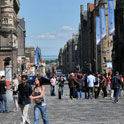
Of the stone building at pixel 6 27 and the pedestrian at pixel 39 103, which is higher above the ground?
the stone building at pixel 6 27

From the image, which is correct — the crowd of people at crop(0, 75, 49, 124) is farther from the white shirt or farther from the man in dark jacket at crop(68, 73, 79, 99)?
the white shirt

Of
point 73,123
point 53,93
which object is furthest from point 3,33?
point 73,123

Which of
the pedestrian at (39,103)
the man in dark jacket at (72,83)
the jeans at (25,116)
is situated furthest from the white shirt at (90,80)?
the pedestrian at (39,103)

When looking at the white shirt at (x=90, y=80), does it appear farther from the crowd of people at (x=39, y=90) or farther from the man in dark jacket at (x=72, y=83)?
the man in dark jacket at (x=72, y=83)

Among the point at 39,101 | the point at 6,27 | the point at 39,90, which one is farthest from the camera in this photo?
the point at 6,27

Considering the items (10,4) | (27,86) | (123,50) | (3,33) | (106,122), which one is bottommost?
(106,122)

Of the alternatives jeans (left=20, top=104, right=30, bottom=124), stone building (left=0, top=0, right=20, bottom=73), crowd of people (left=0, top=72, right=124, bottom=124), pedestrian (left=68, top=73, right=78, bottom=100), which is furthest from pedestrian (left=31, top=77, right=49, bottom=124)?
stone building (left=0, top=0, right=20, bottom=73)

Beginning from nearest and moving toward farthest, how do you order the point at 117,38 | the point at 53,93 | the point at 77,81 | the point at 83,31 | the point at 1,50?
the point at 77,81, the point at 53,93, the point at 117,38, the point at 1,50, the point at 83,31

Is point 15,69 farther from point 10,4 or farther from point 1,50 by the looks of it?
point 10,4

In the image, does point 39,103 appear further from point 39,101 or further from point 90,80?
point 90,80

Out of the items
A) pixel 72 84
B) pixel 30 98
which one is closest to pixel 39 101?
pixel 30 98

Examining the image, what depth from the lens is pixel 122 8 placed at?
2164 inches

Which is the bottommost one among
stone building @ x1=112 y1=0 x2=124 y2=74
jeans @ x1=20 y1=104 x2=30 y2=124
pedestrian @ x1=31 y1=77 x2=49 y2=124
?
jeans @ x1=20 y1=104 x2=30 y2=124

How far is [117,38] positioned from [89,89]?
101 ft
